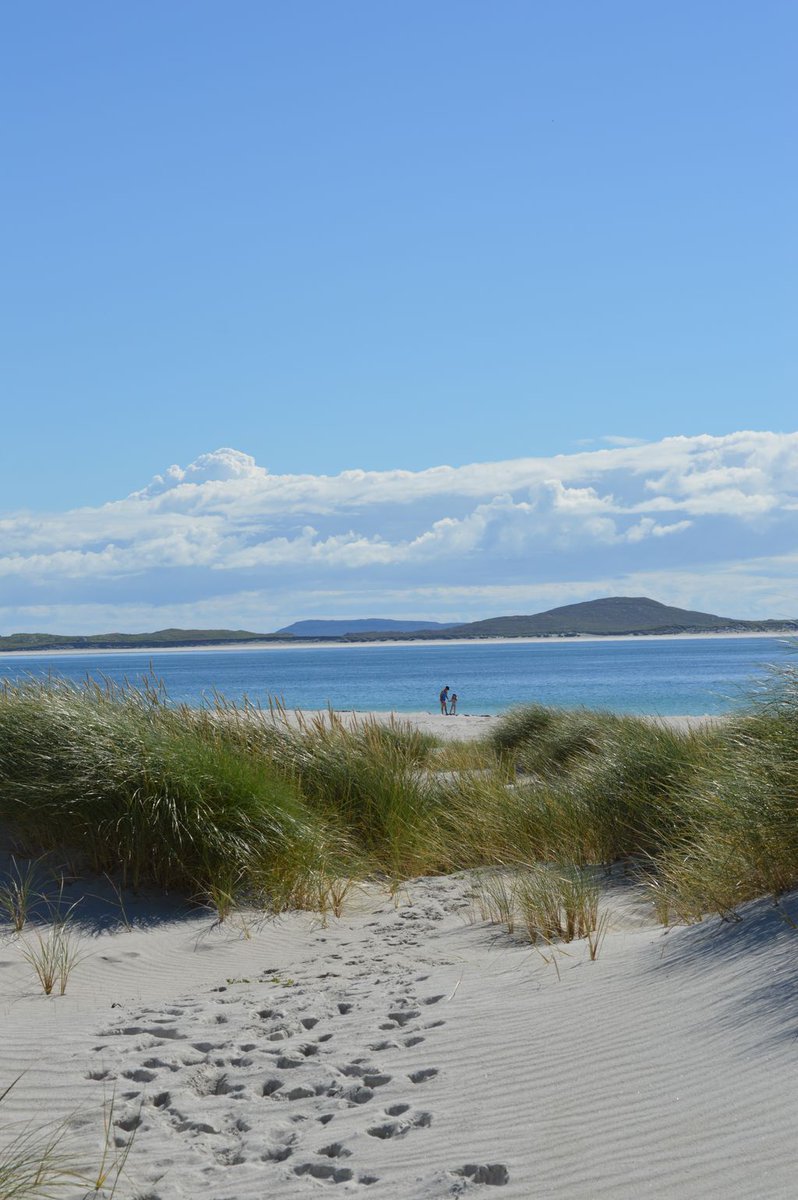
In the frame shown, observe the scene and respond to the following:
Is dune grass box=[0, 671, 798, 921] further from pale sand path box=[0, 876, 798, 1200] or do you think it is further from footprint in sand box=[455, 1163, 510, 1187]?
footprint in sand box=[455, 1163, 510, 1187]

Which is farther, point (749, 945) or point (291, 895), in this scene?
point (291, 895)

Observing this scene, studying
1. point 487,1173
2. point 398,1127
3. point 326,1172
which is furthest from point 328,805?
point 487,1173

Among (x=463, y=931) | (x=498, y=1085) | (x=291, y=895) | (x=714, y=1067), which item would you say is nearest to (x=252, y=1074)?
(x=498, y=1085)

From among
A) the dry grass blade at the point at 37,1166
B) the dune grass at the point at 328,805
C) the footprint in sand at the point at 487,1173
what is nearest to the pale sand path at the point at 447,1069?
the footprint in sand at the point at 487,1173

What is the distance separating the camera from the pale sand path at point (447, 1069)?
3273mm

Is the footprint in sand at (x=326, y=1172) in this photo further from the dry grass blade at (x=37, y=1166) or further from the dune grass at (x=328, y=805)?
the dune grass at (x=328, y=805)

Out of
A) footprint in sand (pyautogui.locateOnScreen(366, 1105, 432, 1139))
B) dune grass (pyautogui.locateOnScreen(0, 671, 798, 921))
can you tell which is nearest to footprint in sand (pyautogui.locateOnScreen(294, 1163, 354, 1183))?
footprint in sand (pyautogui.locateOnScreen(366, 1105, 432, 1139))

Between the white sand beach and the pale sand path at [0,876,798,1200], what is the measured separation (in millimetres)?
11

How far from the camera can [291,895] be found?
26.2 feet

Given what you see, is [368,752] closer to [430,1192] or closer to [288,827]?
[288,827]

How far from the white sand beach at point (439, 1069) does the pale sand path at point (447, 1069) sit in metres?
0.01

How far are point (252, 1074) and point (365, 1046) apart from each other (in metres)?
0.53

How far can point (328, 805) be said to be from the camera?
9773mm

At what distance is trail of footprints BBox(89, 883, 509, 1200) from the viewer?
367 centimetres
